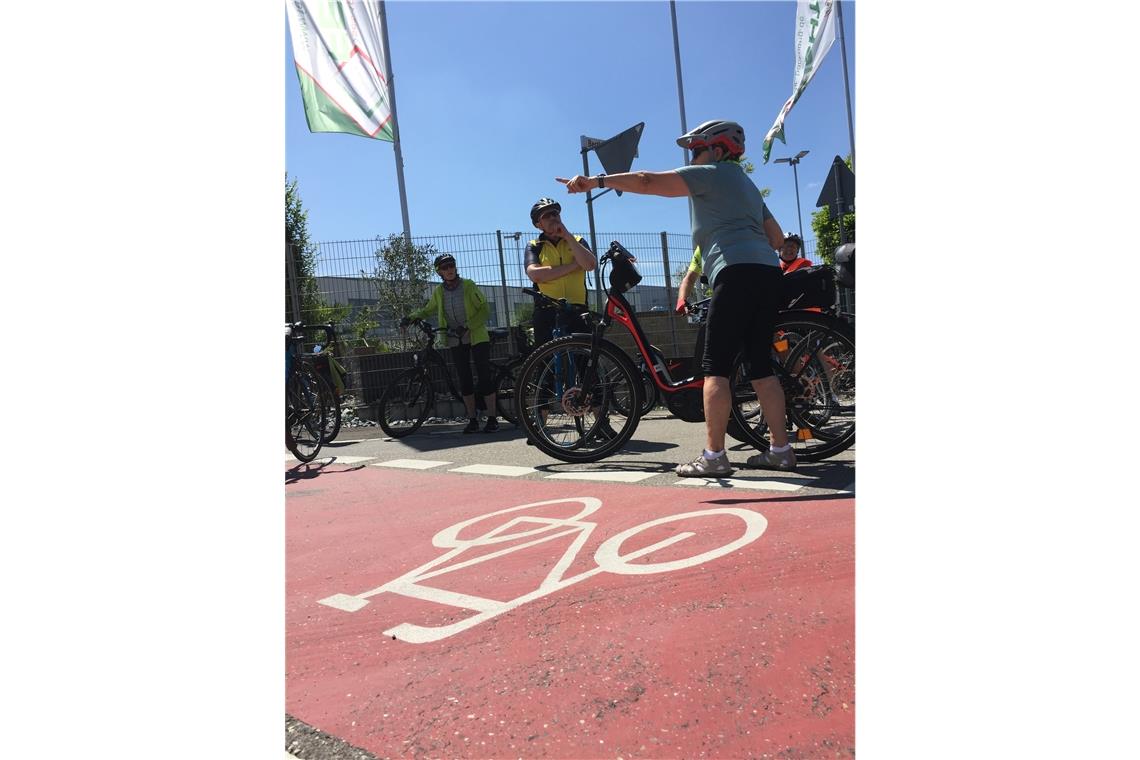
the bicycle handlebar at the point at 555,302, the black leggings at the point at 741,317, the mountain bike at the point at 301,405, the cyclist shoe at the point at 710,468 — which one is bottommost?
the cyclist shoe at the point at 710,468

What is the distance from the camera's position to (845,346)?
3682mm

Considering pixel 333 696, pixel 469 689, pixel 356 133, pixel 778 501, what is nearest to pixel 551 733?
pixel 469 689

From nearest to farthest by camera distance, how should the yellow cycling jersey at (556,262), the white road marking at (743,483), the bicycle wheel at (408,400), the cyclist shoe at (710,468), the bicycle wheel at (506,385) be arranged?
the white road marking at (743,483)
the cyclist shoe at (710,468)
the yellow cycling jersey at (556,262)
the bicycle wheel at (506,385)
the bicycle wheel at (408,400)

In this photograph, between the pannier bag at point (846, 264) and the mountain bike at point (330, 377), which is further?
the mountain bike at point (330, 377)

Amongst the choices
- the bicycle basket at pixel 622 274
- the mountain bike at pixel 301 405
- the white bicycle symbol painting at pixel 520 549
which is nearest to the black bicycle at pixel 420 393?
the mountain bike at pixel 301 405

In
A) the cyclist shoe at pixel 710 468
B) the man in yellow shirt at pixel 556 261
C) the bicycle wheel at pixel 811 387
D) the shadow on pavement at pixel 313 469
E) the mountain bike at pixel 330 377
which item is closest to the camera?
the cyclist shoe at pixel 710 468

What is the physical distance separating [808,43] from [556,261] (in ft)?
33.9

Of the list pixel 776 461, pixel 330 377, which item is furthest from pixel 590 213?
Result: pixel 776 461

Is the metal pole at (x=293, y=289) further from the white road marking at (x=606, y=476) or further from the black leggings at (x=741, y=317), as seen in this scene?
the black leggings at (x=741, y=317)

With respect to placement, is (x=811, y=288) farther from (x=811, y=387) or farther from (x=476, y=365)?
(x=476, y=365)

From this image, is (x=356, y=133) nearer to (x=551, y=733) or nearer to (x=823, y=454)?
(x=823, y=454)

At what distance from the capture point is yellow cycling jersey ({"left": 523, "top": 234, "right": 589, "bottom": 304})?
527 cm

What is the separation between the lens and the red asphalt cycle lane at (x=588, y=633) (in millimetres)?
1162

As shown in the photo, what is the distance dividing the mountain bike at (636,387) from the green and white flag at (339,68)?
772cm
